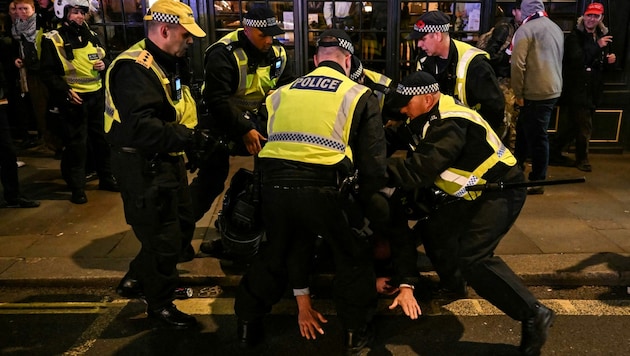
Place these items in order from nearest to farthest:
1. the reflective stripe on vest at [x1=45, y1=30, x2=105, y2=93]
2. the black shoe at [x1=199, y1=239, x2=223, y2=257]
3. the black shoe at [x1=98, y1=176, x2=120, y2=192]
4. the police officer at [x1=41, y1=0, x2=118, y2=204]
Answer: the black shoe at [x1=199, y1=239, x2=223, y2=257], the police officer at [x1=41, y1=0, x2=118, y2=204], the reflective stripe on vest at [x1=45, y1=30, x2=105, y2=93], the black shoe at [x1=98, y1=176, x2=120, y2=192]

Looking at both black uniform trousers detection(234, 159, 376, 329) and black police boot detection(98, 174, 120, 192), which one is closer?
black uniform trousers detection(234, 159, 376, 329)

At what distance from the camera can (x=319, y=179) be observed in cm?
303

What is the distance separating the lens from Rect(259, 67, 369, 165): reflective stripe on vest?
2971 mm

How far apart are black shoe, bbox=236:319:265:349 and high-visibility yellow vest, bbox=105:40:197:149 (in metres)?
1.33

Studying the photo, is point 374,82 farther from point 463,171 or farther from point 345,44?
point 463,171

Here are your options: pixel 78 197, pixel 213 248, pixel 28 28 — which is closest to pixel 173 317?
pixel 213 248

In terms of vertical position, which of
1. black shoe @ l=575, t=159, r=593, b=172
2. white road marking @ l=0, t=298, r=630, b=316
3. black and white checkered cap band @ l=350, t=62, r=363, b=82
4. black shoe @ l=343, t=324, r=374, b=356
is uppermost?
black and white checkered cap band @ l=350, t=62, r=363, b=82

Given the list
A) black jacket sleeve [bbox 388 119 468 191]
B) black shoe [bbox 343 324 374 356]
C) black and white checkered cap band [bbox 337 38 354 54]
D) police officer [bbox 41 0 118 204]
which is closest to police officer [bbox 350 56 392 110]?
black and white checkered cap band [bbox 337 38 354 54]

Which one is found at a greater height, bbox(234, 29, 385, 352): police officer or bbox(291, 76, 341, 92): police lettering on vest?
bbox(291, 76, 341, 92): police lettering on vest

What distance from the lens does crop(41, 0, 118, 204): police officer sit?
5625 mm

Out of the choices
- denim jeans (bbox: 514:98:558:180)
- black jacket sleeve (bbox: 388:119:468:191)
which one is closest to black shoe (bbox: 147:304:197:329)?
black jacket sleeve (bbox: 388:119:468:191)

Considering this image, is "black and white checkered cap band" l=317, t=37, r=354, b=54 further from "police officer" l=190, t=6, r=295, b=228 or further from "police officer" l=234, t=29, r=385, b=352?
"police officer" l=190, t=6, r=295, b=228

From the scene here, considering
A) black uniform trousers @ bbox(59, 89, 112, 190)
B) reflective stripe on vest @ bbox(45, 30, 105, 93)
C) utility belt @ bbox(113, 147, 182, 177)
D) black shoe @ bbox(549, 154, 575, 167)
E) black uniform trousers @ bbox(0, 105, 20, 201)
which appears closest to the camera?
utility belt @ bbox(113, 147, 182, 177)

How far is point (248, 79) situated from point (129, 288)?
1833 mm
